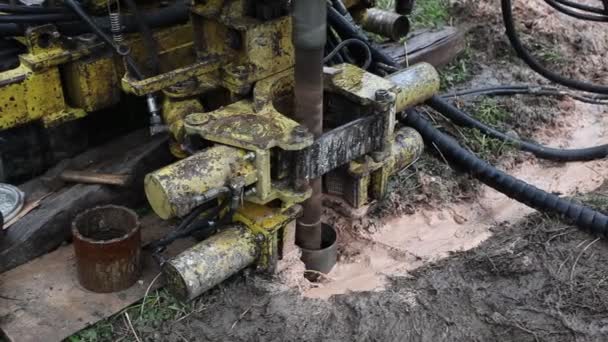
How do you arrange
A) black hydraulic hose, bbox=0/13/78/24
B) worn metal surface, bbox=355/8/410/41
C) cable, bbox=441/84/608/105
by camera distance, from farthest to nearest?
1. cable, bbox=441/84/608/105
2. worn metal surface, bbox=355/8/410/41
3. black hydraulic hose, bbox=0/13/78/24


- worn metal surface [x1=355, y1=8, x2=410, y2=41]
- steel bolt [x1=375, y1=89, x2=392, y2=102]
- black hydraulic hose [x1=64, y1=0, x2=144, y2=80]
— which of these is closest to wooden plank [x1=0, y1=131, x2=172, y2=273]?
black hydraulic hose [x1=64, y1=0, x2=144, y2=80]

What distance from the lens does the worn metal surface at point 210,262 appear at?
3039 mm

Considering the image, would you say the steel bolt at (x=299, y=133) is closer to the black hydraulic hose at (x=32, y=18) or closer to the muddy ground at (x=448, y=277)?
the muddy ground at (x=448, y=277)

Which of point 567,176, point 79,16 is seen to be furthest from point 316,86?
point 567,176

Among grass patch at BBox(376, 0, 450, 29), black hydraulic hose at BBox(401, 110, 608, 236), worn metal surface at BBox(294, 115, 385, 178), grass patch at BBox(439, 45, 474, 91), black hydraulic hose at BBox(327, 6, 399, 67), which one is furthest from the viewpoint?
grass patch at BBox(376, 0, 450, 29)

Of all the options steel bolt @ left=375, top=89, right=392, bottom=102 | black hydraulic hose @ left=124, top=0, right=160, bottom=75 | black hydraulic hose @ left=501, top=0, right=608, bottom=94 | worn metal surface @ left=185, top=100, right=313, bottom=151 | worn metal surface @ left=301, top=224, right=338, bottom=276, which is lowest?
worn metal surface @ left=301, top=224, right=338, bottom=276

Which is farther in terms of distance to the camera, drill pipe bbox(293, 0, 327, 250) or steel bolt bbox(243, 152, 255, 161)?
steel bolt bbox(243, 152, 255, 161)

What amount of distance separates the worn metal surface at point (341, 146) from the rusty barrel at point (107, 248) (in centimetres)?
75

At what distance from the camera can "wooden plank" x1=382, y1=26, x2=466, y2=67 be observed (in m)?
4.91

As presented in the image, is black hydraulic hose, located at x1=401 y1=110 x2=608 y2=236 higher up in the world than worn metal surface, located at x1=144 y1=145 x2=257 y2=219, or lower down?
lower down

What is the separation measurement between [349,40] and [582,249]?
151 cm

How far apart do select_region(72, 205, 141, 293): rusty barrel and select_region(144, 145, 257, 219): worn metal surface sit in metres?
0.30

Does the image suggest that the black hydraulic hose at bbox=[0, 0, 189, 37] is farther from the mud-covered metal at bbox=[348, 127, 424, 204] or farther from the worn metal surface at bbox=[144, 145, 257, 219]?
the mud-covered metal at bbox=[348, 127, 424, 204]

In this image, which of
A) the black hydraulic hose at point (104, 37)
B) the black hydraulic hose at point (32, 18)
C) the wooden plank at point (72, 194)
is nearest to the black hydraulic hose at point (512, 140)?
the wooden plank at point (72, 194)
